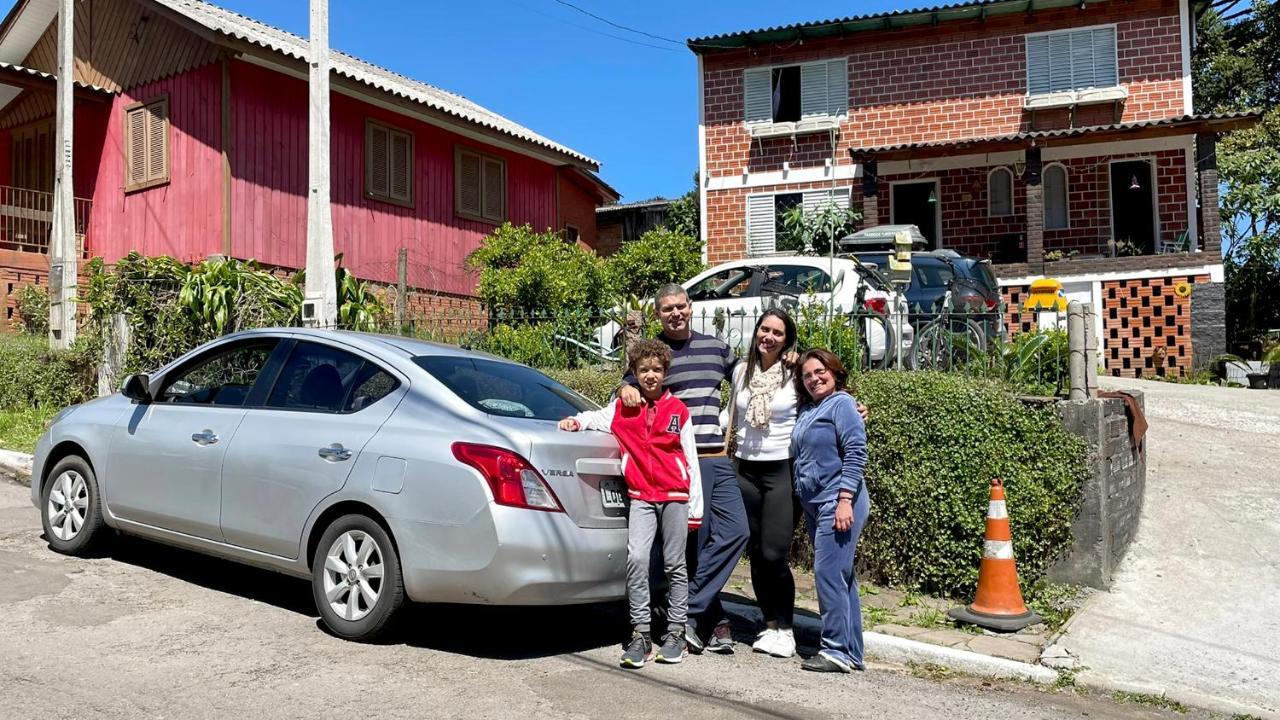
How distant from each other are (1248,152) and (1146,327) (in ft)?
28.2

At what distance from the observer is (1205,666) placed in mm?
5301

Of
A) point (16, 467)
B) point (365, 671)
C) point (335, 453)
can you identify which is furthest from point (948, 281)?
point (16, 467)

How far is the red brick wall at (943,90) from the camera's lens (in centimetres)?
1938

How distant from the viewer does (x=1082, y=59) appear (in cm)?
1962

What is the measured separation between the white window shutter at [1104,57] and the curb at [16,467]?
1879 centimetres

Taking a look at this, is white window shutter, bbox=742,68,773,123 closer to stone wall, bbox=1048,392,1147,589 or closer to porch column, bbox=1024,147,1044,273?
porch column, bbox=1024,147,1044,273

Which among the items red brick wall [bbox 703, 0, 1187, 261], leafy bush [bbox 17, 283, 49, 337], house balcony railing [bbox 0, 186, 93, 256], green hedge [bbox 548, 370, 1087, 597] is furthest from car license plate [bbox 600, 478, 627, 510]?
red brick wall [bbox 703, 0, 1187, 261]

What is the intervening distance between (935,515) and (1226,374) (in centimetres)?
1352

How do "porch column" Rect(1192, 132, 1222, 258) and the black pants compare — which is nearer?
the black pants

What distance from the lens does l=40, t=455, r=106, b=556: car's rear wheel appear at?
20.5ft

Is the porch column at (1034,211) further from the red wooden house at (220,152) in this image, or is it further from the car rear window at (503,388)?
the car rear window at (503,388)

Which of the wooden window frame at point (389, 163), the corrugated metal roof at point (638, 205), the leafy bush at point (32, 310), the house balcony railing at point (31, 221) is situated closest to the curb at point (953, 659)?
the wooden window frame at point (389, 163)

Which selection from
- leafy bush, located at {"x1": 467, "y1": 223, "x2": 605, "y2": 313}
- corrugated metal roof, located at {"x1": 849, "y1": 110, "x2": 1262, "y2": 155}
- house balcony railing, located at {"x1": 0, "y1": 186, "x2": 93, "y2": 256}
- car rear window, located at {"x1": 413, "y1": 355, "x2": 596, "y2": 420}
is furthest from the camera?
corrugated metal roof, located at {"x1": 849, "y1": 110, "x2": 1262, "y2": 155}

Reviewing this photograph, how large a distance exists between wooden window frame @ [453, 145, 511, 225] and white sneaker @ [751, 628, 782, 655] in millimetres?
15021
